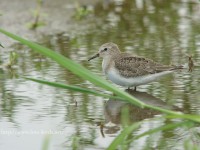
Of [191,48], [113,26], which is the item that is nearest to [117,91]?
[191,48]

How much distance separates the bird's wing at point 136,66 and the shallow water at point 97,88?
224mm

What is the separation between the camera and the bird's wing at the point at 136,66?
8531 mm

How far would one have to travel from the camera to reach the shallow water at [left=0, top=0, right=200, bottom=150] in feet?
22.1

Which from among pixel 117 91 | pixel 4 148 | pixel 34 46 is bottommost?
pixel 4 148

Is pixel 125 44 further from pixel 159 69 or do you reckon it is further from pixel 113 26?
pixel 159 69

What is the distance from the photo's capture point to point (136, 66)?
8.65 metres

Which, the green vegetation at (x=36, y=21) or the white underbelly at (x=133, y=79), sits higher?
the green vegetation at (x=36, y=21)

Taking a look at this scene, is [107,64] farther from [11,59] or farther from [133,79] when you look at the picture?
[11,59]

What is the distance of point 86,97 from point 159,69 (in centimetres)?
94

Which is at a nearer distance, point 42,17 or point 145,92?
point 145,92

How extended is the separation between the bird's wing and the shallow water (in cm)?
22

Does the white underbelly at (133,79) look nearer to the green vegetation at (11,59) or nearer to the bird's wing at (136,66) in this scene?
the bird's wing at (136,66)

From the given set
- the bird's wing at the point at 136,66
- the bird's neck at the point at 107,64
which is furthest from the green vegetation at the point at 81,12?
the bird's wing at the point at 136,66

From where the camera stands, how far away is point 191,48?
10258 millimetres
